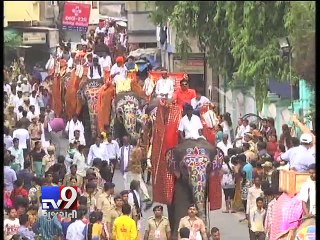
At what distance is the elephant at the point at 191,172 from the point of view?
512 centimetres

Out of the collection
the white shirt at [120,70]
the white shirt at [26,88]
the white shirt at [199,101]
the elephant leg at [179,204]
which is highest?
→ the white shirt at [120,70]

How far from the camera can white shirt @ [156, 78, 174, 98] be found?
201 inches

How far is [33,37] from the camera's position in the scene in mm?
5059

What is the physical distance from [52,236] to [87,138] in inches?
21.4

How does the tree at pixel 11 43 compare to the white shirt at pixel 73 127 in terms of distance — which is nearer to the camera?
the tree at pixel 11 43

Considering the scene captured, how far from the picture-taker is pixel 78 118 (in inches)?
204

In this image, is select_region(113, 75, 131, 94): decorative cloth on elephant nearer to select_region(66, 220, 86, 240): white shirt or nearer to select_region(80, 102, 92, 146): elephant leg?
select_region(80, 102, 92, 146): elephant leg

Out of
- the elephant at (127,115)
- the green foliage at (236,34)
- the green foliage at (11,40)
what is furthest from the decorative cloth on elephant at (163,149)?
the green foliage at (11,40)

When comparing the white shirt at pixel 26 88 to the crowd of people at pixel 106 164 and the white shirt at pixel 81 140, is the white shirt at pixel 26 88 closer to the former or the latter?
the crowd of people at pixel 106 164

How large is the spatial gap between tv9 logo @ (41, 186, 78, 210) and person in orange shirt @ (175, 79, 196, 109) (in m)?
0.73

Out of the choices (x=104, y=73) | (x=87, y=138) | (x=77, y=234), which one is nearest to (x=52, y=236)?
(x=77, y=234)

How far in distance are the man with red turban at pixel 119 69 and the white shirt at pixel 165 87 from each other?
0.19 meters

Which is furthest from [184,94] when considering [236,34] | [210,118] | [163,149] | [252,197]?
[252,197]

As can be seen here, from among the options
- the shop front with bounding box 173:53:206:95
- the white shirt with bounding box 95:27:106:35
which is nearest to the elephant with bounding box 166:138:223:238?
the shop front with bounding box 173:53:206:95
